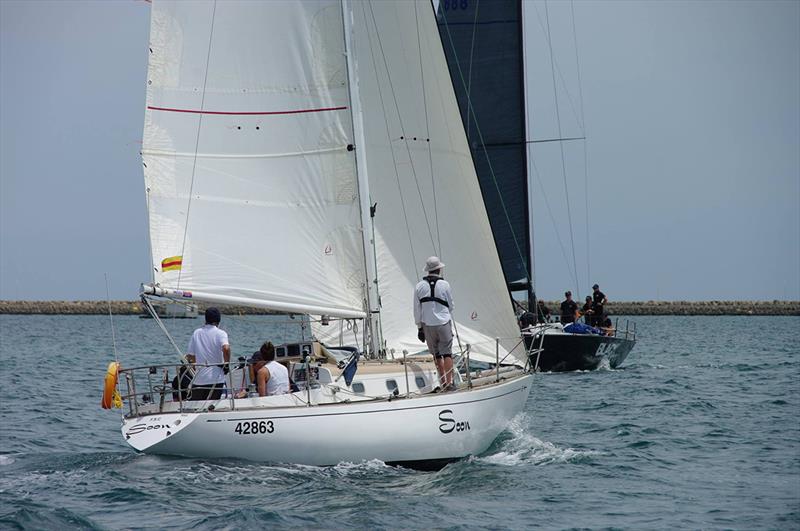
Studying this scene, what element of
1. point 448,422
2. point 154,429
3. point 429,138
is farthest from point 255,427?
point 429,138

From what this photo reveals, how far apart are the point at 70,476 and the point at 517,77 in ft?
75.7

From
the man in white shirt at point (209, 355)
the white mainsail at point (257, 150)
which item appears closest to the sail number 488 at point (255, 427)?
the man in white shirt at point (209, 355)

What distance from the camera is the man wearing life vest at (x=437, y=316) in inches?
539

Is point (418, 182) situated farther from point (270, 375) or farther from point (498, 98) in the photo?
point (498, 98)

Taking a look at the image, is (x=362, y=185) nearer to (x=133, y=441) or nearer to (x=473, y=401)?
(x=473, y=401)

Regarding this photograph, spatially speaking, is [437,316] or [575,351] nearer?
[437,316]

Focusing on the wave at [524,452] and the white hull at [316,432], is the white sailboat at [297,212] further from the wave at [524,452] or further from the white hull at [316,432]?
the white hull at [316,432]

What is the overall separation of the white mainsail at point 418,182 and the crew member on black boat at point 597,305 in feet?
49.6

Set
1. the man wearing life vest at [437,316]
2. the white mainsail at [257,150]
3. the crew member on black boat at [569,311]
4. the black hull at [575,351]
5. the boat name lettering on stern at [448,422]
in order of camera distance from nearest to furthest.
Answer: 1. the boat name lettering on stern at [448,422]
2. the man wearing life vest at [437,316]
3. the white mainsail at [257,150]
4. the black hull at [575,351]
5. the crew member on black boat at [569,311]

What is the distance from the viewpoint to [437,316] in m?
13.7

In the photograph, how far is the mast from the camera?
1538cm

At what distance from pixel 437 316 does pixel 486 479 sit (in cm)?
212

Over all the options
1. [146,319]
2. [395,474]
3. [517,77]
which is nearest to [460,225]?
[395,474]

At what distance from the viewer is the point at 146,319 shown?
329 ft
